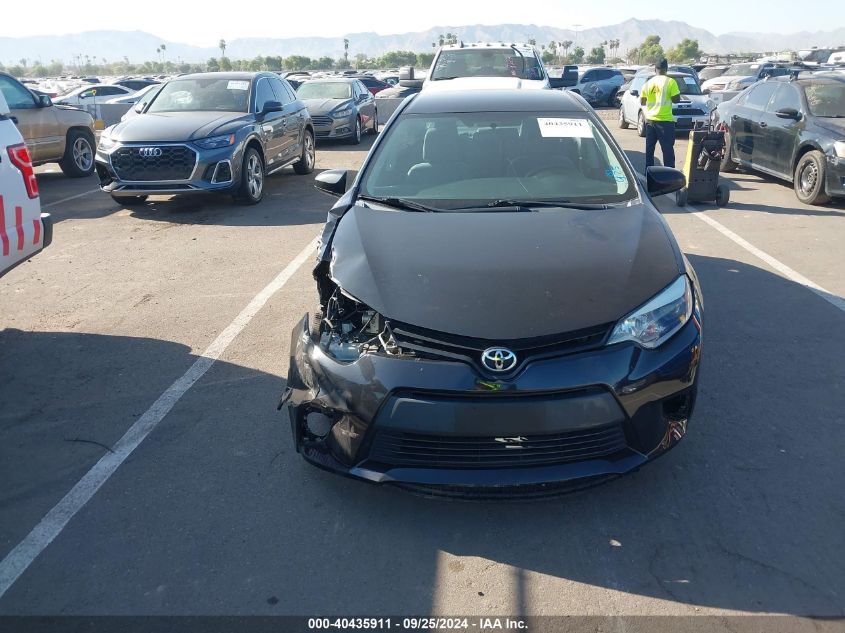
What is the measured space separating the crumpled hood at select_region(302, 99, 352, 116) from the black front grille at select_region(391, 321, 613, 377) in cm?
1445

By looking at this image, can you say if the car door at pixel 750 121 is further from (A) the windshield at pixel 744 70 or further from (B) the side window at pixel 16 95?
(A) the windshield at pixel 744 70

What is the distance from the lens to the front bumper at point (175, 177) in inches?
367

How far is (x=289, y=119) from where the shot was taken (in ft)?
38.3

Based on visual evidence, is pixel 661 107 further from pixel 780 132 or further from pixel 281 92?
pixel 281 92

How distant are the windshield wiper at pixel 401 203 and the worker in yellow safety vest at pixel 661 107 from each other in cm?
734

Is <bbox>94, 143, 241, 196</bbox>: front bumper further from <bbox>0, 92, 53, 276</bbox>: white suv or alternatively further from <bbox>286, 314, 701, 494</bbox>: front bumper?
<bbox>286, 314, 701, 494</bbox>: front bumper

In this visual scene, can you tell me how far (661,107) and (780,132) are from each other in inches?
65.1

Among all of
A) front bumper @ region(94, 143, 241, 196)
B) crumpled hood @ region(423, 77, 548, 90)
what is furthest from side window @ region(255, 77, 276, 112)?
crumpled hood @ region(423, 77, 548, 90)

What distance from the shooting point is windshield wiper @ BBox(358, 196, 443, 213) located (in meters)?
4.09

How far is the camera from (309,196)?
35.8 feet

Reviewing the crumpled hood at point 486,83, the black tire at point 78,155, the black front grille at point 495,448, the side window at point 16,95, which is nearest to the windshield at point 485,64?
the crumpled hood at point 486,83

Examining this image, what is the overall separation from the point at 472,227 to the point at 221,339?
7.60ft

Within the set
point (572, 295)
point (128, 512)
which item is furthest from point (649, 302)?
point (128, 512)

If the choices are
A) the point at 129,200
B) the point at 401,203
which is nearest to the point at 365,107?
the point at 129,200
